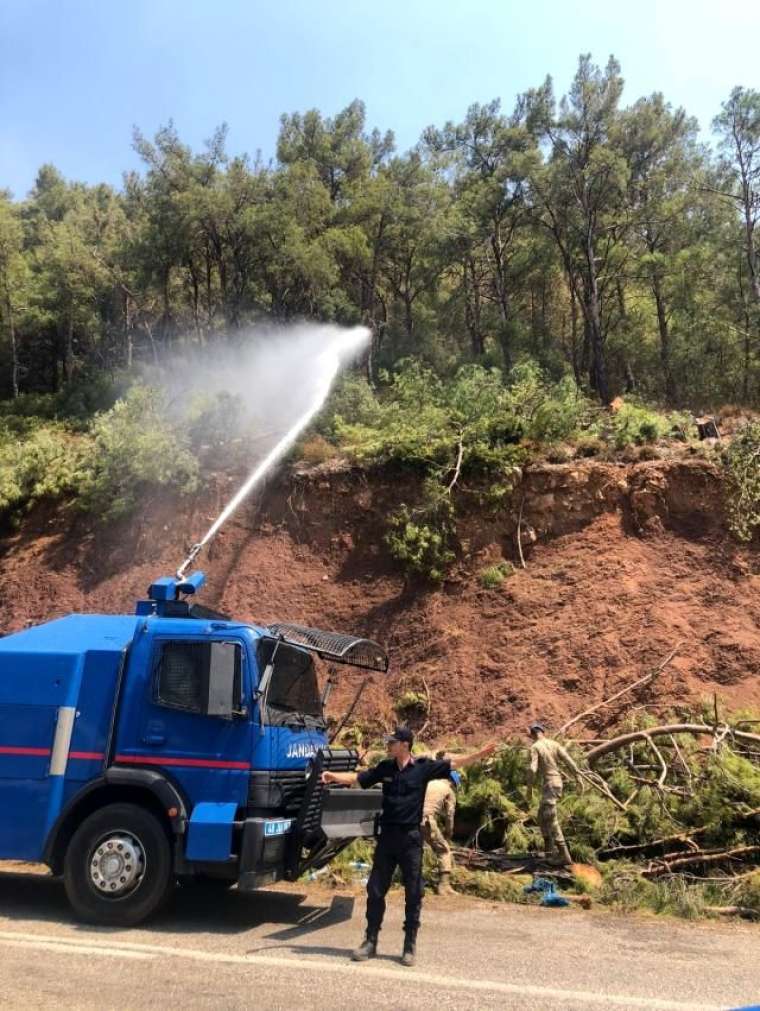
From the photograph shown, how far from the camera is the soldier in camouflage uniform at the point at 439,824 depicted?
8531mm

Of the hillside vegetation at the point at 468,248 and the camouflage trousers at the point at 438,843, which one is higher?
the hillside vegetation at the point at 468,248

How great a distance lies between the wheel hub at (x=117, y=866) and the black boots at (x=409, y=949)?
8.03ft

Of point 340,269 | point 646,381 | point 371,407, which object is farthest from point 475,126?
point 371,407

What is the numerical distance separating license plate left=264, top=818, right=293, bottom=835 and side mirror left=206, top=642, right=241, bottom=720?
977mm

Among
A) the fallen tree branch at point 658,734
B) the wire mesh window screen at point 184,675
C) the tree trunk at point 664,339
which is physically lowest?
the fallen tree branch at point 658,734

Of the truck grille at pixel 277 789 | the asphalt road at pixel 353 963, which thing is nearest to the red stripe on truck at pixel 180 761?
the truck grille at pixel 277 789

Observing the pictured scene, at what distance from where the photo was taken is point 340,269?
96.7 ft

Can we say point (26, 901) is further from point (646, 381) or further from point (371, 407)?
point (646, 381)

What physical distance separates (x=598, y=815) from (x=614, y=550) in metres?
6.61

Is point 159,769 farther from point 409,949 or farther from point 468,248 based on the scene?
point 468,248

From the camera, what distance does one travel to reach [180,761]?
696 centimetres

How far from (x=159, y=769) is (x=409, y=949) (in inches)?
106

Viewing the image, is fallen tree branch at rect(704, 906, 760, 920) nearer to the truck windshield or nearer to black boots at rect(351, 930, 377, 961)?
black boots at rect(351, 930, 377, 961)

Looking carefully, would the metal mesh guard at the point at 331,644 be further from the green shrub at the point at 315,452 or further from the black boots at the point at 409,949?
the green shrub at the point at 315,452
